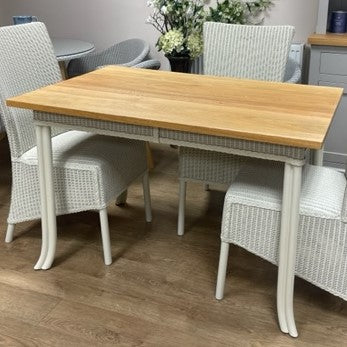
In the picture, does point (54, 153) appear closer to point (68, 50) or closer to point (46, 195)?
point (46, 195)

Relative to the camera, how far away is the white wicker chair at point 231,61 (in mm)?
2379

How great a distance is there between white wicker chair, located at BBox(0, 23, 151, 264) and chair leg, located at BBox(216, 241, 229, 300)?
1.77 feet

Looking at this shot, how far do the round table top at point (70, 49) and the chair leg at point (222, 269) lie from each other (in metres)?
1.64

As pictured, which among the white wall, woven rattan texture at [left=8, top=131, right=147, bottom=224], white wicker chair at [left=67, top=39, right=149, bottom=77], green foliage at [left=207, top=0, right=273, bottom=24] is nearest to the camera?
woven rattan texture at [left=8, top=131, right=147, bottom=224]

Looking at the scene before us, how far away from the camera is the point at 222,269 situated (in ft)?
6.42

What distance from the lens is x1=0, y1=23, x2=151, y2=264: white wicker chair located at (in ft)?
7.03

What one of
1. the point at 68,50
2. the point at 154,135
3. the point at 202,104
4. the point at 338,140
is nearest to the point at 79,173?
the point at 154,135

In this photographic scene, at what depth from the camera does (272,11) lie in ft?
11.5

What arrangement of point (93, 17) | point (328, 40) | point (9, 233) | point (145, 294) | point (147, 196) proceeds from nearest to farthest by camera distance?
point (145, 294), point (9, 233), point (147, 196), point (328, 40), point (93, 17)

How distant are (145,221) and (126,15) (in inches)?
77.6

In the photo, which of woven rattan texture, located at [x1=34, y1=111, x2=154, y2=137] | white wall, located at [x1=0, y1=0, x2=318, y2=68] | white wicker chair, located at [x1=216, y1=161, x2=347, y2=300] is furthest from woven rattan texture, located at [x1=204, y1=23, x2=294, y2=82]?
white wall, located at [x1=0, y1=0, x2=318, y2=68]

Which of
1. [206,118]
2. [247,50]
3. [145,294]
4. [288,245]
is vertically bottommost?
[145,294]

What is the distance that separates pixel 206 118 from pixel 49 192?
2.51ft

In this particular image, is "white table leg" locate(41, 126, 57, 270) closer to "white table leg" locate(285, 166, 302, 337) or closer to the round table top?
"white table leg" locate(285, 166, 302, 337)
